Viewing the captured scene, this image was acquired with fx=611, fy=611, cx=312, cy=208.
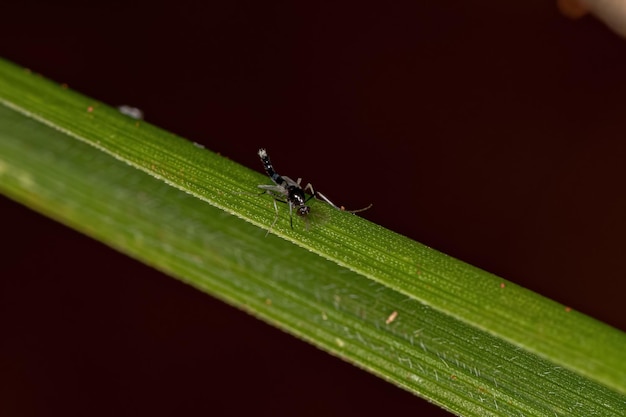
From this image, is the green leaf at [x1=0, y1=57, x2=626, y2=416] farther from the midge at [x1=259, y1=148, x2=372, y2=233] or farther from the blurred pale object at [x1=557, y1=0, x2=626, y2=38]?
the blurred pale object at [x1=557, y1=0, x2=626, y2=38]

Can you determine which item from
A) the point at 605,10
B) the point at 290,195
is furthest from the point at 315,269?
the point at 605,10

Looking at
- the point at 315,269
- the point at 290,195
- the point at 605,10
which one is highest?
the point at 605,10

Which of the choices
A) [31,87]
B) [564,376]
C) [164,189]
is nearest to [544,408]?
[564,376]

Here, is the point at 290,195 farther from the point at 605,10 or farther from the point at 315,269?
the point at 605,10

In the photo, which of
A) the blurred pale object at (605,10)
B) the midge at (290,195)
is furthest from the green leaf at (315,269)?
the blurred pale object at (605,10)

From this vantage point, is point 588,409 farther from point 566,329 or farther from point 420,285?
point 420,285

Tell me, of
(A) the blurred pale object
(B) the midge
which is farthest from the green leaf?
(A) the blurred pale object
